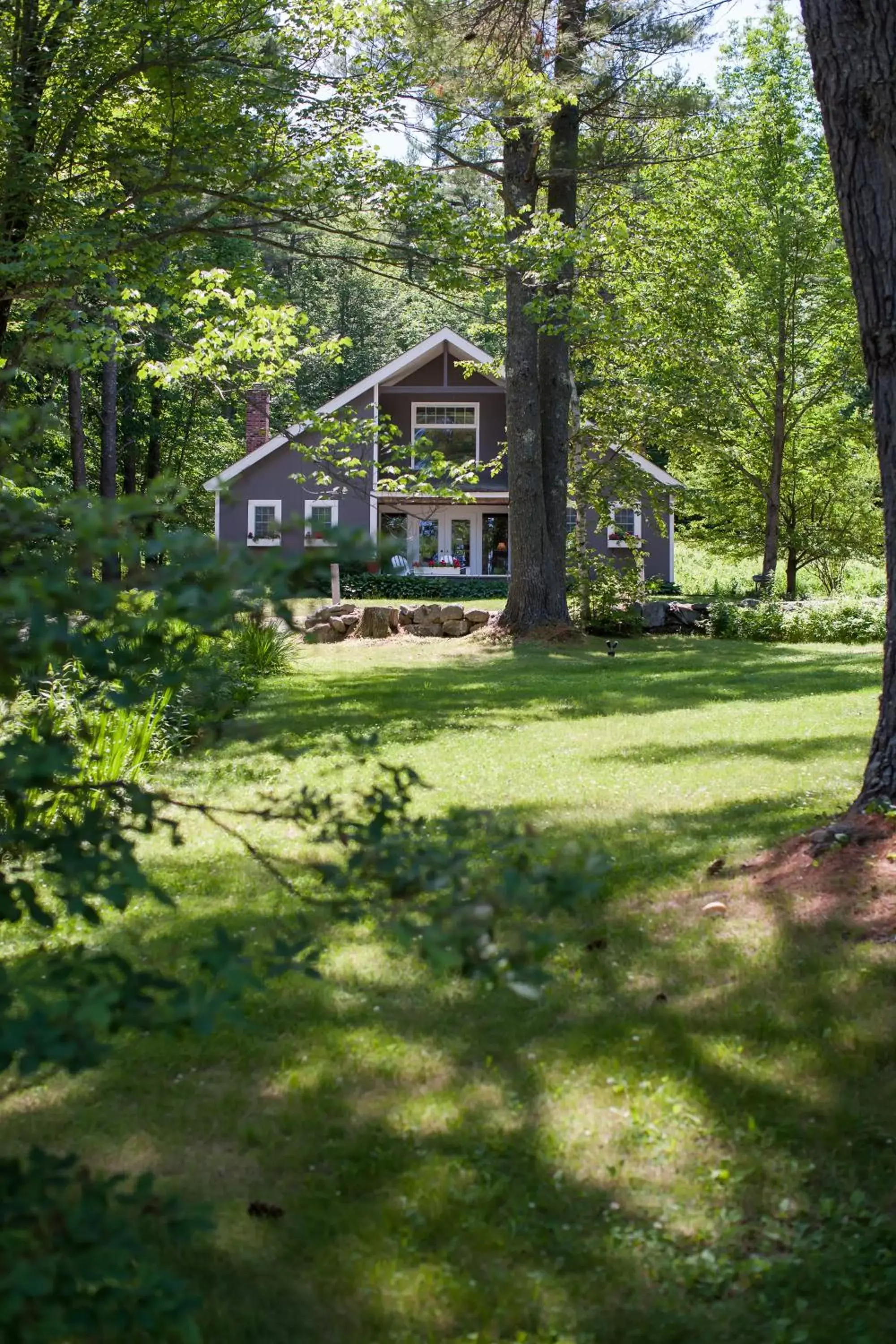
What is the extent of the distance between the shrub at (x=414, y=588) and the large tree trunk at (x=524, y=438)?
13.2 meters

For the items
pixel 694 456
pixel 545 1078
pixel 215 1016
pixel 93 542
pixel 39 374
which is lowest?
pixel 545 1078

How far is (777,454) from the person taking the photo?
1073 inches

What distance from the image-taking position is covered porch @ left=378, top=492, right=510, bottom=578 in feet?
117

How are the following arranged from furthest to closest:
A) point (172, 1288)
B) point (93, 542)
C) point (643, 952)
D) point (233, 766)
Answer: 1. point (233, 766)
2. point (643, 952)
3. point (93, 542)
4. point (172, 1288)

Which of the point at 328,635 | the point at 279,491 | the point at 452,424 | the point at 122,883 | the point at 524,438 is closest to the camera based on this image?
the point at 122,883

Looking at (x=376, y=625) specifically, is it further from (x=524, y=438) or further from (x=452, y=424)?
(x=452, y=424)

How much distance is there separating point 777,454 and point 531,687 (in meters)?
16.0

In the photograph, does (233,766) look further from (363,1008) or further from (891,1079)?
(891,1079)

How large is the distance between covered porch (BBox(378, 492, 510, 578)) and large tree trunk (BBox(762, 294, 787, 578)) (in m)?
Result: 9.46

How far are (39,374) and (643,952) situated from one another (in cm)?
2807

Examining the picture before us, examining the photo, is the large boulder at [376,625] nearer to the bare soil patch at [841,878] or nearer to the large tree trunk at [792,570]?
the large tree trunk at [792,570]

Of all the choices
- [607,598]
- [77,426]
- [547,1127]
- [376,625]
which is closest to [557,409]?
[607,598]

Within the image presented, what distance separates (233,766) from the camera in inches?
334

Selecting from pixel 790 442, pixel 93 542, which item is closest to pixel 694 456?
pixel 790 442
